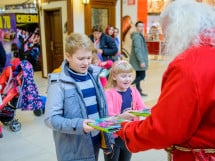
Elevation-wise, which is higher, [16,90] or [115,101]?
[115,101]

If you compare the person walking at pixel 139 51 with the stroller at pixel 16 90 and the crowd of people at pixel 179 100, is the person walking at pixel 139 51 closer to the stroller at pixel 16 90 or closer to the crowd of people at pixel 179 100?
the stroller at pixel 16 90

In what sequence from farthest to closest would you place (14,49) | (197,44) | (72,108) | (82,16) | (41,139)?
(14,49)
(82,16)
(41,139)
(72,108)
(197,44)

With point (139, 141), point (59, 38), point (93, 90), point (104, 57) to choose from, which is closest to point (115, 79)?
point (93, 90)

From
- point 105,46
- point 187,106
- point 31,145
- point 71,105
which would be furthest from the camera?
point 105,46

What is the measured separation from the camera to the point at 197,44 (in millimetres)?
1037

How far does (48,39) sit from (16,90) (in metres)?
4.22

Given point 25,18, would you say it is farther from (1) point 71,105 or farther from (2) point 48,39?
(1) point 71,105

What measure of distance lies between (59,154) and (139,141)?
2.52 feet

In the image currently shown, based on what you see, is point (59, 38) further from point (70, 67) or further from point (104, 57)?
point (70, 67)

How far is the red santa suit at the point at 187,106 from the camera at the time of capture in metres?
0.95

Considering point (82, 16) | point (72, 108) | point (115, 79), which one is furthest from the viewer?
point (82, 16)

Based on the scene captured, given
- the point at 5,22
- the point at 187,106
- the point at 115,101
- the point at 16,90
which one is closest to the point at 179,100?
the point at 187,106

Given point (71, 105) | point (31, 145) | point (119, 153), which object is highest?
point (71, 105)

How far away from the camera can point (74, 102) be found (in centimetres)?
162
